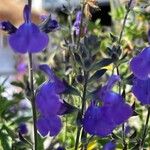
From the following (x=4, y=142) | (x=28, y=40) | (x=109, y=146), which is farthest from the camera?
(x=4, y=142)

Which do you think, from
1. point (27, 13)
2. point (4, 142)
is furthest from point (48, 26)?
point (4, 142)

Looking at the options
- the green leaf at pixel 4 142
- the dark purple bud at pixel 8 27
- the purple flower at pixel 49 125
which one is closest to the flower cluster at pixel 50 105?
the purple flower at pixel 49 125

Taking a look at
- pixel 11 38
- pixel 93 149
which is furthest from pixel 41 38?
pixel 93 149

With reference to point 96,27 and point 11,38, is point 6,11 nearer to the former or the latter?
point 96,27

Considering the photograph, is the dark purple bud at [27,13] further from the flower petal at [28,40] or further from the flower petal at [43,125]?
the flower petal at [43,125]

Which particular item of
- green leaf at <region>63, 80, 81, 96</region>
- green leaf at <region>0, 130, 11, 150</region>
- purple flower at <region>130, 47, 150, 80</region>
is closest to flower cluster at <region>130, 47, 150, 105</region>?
purple flower at <region>130, 47, 150, 80</region>

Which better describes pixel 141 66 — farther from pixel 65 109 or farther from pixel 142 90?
pixel 65 109
